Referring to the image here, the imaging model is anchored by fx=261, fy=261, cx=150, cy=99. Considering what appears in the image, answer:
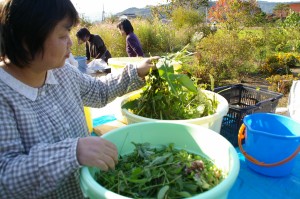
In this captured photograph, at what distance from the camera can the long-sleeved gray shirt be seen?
1.78ft

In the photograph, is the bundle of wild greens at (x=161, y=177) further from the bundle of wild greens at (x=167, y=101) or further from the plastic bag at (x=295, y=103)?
the plastic bag at (x=295, y=103)

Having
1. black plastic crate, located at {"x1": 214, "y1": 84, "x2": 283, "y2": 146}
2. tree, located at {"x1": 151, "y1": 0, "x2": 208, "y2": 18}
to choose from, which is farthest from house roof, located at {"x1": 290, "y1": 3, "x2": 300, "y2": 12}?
black plastic crate, located at {"x1": 214, "y1": 84, "x2": 283, "y2": 146}

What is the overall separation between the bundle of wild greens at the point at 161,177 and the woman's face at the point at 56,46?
12.3 inches

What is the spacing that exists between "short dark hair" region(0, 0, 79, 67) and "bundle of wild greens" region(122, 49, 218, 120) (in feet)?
1.36

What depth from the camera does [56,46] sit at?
2.17ft

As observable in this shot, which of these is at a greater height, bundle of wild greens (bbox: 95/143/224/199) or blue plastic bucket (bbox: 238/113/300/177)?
bundle of wild greens (bbox: 95/143/224/199)

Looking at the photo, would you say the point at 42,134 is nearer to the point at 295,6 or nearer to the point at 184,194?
the point at 184,194

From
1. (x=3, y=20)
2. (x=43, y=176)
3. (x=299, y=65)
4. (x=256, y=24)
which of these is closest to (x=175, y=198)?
(x=43, y=176)

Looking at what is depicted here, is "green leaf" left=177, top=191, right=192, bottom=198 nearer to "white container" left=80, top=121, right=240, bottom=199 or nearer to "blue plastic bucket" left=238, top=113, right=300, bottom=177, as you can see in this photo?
"white container" left=80, top=121, right=240, bottom=199

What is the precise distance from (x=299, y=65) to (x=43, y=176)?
614cm

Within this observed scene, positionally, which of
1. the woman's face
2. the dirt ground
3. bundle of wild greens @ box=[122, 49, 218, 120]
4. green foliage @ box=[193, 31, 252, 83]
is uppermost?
the woman's face

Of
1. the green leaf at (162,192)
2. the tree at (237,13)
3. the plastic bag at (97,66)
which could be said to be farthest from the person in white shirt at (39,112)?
the tree at (237,13)

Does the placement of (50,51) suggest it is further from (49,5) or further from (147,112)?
(147,112)

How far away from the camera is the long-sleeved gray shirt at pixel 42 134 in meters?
0.54
